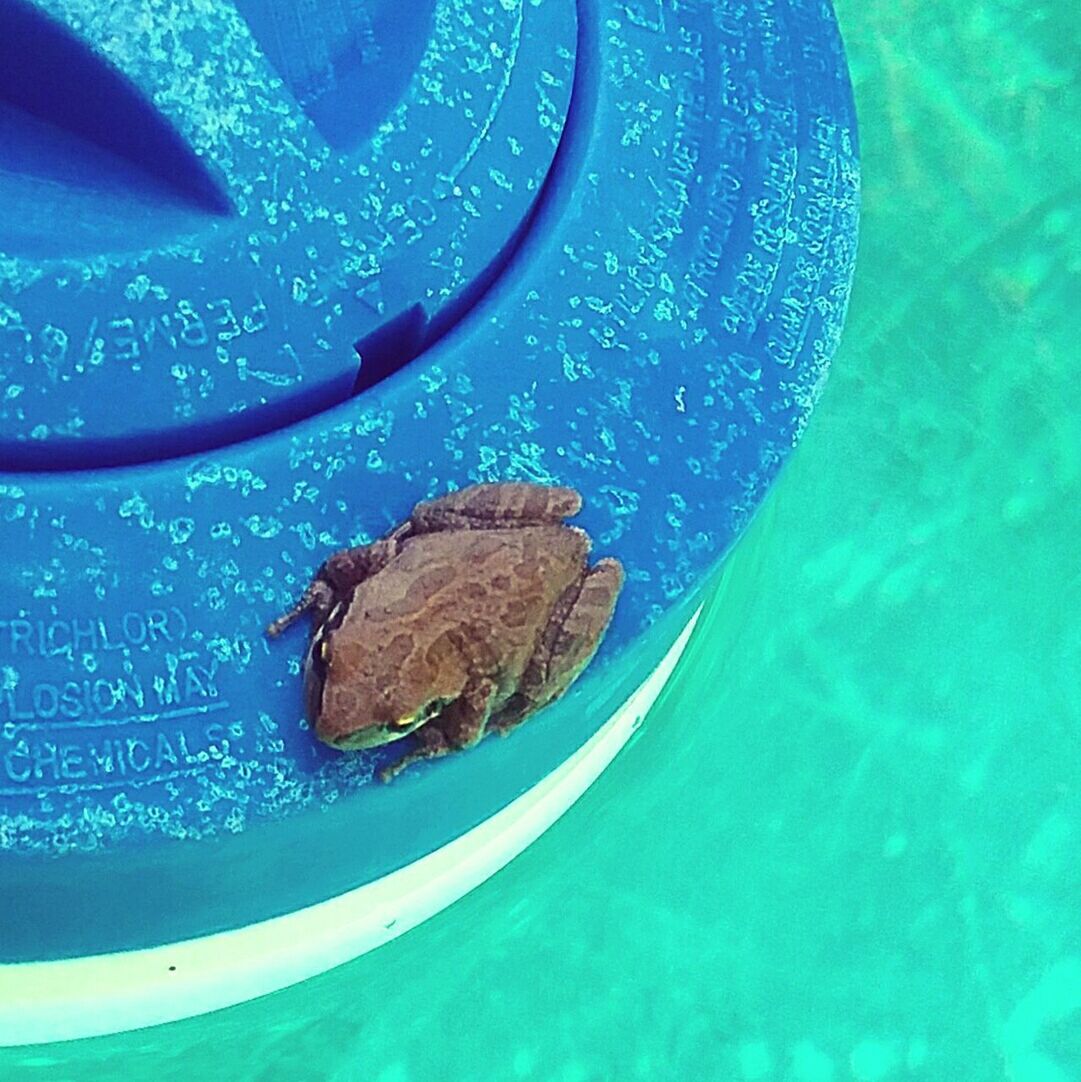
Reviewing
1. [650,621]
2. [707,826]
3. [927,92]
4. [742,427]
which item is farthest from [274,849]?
[927,92]

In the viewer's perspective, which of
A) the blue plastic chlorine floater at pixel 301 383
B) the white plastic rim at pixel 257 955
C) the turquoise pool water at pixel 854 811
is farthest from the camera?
the turquoise pool water at pixel 854 811

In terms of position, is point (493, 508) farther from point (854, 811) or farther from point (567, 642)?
point (854, 811)

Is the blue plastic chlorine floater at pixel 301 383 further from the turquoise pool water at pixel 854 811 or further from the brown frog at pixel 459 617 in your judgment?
the turquoise pool water at pixel 854 811

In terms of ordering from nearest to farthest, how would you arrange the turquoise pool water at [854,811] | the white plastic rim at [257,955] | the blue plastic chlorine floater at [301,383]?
the blue plastic chlorine floater at [301,383]
the white plastic rim at [257,955]
the turquoise pool water at [854,811]

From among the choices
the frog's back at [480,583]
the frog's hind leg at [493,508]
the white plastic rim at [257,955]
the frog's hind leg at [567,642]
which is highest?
the frog's hind leg at [493,508]

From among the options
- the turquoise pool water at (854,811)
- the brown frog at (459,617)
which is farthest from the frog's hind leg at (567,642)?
the turquoise pool water at (854,811)

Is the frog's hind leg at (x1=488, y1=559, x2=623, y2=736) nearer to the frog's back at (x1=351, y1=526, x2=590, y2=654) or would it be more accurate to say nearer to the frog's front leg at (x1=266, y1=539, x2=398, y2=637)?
the frog's back at (x1=351, y1=526, x2=590, y2=654)

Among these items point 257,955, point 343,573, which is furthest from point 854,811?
point 343,573
